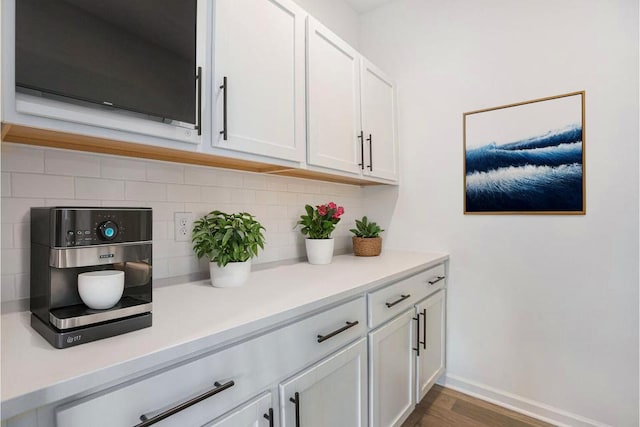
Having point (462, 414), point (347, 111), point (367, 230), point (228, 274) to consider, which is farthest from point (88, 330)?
point (462, 414)

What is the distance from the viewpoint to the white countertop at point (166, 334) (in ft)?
1.88

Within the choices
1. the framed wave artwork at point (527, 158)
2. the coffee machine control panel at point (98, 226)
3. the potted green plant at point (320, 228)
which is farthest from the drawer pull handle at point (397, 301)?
the coffee machine control panel at point (98, 226)

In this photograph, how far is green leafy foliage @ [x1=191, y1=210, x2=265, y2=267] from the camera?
1270mm

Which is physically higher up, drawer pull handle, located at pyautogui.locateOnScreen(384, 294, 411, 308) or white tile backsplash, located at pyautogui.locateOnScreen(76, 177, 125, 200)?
white tile backsplash, located at pyautogui.locateOnScreen(76, 177, 125, 200)

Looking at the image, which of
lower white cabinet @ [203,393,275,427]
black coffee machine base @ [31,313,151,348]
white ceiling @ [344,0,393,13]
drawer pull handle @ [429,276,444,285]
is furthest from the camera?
white ceiling @ [344,0,393,13]

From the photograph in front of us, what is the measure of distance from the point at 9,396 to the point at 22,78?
2.21 feet

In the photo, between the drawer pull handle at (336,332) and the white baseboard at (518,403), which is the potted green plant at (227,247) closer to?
the drawer pull handle at (336,332)

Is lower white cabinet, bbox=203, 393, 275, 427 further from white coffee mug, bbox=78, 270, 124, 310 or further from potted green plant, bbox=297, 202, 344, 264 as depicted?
potted green plant, bbox=297, 202, 344, 264

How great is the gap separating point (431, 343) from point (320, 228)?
100 cm

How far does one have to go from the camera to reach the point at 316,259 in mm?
1857

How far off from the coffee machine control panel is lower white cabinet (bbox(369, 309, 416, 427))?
101 centimetres

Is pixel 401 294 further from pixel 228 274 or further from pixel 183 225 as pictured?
pixel 183 225

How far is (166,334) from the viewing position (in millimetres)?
782

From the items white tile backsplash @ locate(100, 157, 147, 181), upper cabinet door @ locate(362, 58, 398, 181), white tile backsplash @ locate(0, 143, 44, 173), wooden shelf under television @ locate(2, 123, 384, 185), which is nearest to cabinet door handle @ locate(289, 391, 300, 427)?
wooden shelf under television @ locate(2, 123, 384, 185)
